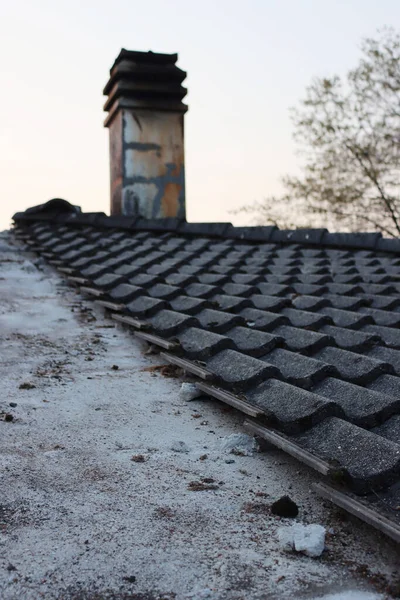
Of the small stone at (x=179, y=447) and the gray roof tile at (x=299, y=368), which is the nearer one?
the small stone at (x=179, y=447)

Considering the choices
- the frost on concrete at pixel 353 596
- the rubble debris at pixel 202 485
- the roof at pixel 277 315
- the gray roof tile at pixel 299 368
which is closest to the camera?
the frost on concrete at pixel 353 596

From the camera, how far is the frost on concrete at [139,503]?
153 centimetres

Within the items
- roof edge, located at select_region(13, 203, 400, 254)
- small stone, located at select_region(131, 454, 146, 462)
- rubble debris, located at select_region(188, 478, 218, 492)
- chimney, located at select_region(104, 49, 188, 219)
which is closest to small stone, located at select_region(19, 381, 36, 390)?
small stone, located at select_region(131, 454, 146, 462)

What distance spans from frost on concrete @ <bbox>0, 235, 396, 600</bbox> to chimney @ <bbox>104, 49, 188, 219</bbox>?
14.3 ft

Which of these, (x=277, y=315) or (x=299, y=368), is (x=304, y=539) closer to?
(x=299, y=368)

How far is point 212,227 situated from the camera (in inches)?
248

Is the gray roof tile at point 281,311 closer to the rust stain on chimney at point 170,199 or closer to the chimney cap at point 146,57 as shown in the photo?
the rust stain on chimney at point 170,199

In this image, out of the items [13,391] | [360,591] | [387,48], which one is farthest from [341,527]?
[387,48]

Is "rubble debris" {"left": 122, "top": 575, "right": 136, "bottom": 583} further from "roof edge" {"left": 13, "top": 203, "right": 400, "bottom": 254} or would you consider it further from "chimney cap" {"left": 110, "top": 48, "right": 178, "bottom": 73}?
"chimney cap" {"left": 110, "top": 48, "right": 178, "bottom": 73}

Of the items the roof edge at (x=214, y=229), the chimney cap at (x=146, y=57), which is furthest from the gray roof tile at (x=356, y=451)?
the chimney cap at (x=146, y=57)

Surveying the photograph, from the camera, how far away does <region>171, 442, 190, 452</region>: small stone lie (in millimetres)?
2311

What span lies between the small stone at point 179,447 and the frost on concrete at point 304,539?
615 millimetres

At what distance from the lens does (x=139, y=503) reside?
6.23ft

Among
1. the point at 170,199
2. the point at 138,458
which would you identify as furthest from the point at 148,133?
the point at 138,458
